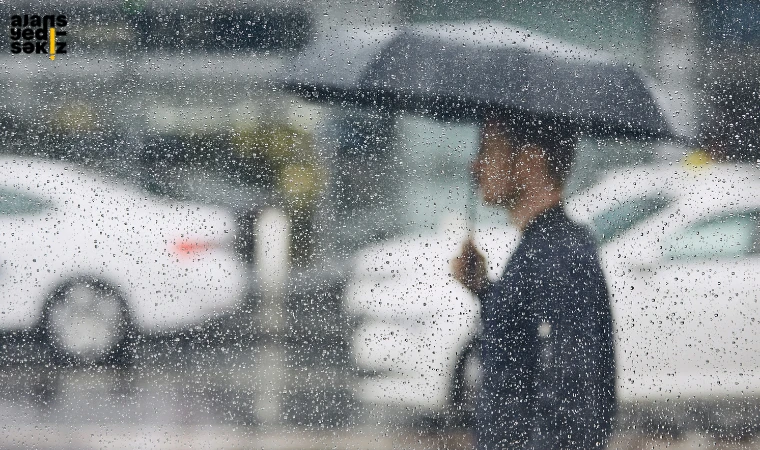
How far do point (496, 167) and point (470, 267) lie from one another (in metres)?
0.28

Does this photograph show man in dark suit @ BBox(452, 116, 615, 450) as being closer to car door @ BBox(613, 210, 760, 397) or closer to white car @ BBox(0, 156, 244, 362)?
car door @ BBox(613, 210, 760, 397)

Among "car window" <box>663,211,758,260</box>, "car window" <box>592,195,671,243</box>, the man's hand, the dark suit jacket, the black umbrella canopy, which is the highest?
the black umbrella canopy

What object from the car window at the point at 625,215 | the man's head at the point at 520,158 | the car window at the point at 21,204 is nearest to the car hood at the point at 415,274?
the man's head at the point at 520,158

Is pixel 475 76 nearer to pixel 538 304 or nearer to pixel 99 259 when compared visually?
pixel 538 304

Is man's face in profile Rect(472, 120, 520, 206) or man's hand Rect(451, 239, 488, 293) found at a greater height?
man's face in profile Rect(472, 120, 520, 206)

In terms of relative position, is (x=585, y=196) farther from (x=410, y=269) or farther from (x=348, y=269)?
(x=348, y=269)

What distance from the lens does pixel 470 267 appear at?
218 cm

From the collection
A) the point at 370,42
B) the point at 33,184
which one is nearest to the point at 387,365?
the point at 370,42

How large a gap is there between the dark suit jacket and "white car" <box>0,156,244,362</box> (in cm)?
74

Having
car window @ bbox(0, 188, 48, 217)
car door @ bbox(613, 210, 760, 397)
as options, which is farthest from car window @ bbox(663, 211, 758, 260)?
car window @ bbox(0, 188, 48, 217)

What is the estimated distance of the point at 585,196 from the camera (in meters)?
2.19

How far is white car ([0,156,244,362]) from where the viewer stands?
217cm

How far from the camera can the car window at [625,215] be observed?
2178 millimetres

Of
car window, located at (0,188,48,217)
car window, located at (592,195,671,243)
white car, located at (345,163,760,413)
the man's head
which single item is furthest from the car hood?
car window, located at (0,188,48,217)
